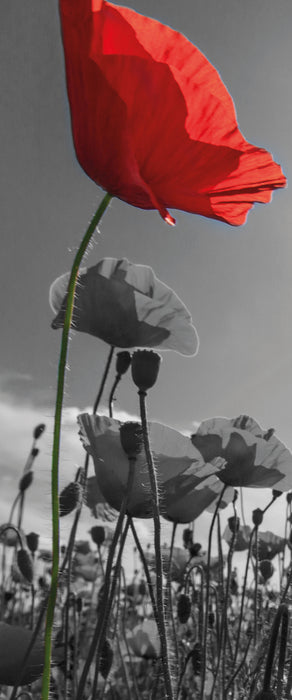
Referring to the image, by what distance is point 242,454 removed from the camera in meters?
0.92

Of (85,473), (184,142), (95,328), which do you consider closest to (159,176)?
(184,142)

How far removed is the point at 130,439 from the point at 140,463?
88mm

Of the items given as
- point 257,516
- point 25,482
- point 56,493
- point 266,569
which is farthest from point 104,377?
point 266,569

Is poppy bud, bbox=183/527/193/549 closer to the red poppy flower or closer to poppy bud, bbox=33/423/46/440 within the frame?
poppy bud, bbox=33/423/46/440

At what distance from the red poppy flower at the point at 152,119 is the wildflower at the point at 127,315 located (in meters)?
0.27

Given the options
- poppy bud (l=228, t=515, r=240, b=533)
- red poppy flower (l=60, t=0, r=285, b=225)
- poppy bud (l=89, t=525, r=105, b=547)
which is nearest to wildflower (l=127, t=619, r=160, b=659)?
poppy bud (l=89, t=525, r=105, b=547)

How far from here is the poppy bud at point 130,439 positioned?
2.10ft

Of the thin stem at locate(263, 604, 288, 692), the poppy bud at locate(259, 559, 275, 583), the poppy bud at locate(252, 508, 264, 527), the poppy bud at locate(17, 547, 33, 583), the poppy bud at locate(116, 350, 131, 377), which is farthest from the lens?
the poppy bud at locate(259, 559, 275, 583)

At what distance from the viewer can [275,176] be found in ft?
1.79

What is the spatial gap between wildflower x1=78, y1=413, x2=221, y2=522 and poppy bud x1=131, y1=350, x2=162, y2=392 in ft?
0.30

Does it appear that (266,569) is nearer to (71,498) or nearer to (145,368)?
(71,498)

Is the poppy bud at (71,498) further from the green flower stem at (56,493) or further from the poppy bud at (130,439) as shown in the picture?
the green flower stem at (56,493)

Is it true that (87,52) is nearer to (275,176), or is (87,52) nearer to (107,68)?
(107,68)

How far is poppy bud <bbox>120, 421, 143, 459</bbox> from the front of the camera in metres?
0.64
